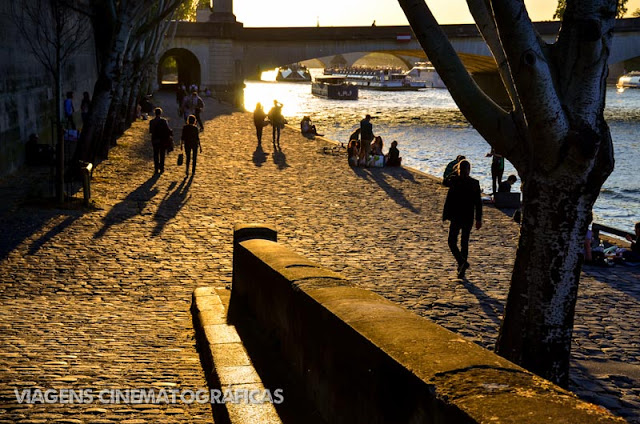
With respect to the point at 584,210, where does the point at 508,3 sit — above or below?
above

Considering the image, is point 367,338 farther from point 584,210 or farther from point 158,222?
point 158,222

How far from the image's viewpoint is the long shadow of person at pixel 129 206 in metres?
14.8

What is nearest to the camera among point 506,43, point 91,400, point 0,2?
point 91,400

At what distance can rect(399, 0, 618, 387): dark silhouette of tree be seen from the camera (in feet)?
21.1

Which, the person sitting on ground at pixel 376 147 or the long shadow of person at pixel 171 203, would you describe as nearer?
the long shadow of person at pixel 171 203

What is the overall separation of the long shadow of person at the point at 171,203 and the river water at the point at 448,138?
14.4m

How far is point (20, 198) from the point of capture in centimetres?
1709

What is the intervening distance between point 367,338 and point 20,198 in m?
13.9

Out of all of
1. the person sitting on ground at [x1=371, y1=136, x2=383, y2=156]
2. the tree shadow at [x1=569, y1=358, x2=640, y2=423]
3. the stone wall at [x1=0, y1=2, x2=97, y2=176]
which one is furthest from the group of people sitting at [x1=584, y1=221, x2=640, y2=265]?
the person sitting on ground at [x1=371, y1=136, x2=383, y2=156]

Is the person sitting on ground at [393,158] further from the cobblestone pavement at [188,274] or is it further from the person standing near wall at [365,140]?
the cobblestone pavement at [188,274]

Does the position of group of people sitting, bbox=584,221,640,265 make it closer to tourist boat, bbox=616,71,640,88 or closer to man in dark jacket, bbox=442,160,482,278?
man in dark jacket, bbox=442,160,482,278

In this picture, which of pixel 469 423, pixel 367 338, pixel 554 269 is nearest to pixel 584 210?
pixel 554 269

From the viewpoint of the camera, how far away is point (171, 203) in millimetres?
17375

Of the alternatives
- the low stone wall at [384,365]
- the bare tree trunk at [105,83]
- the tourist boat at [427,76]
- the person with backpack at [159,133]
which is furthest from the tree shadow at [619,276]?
the tourist boat at [427,76]
